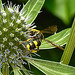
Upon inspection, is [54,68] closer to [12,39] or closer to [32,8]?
[12,39]

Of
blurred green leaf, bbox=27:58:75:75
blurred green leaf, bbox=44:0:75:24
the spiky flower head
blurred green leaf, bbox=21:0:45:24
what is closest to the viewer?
blurred green leaf, bbox=27:58:75:75

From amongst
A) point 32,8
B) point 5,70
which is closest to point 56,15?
point 32,8

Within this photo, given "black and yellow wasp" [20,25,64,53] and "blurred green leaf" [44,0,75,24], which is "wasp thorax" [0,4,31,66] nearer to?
"black and yellow wasp" [20,25,64,53]

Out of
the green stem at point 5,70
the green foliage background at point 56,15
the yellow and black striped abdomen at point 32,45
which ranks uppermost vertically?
the green foliage background at point 56,15

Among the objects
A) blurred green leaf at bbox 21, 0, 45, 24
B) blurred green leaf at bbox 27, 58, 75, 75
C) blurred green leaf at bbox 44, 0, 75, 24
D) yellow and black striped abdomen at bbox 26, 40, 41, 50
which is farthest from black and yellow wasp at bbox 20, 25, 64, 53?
blurred green leaf at bbox 44, 0, 75, 24

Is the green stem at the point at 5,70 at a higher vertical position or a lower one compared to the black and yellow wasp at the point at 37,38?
lower

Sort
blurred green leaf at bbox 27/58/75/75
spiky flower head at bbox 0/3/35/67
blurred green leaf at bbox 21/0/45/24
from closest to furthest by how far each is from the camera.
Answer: blurred green leaf at bbox 27/58/75/75
spiky flower head at bbox 0/3/35/67
blurred green leaf at bbox 21/0/45/24

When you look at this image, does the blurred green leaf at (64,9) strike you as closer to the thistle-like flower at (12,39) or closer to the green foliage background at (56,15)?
the green foliage background at (56,15)

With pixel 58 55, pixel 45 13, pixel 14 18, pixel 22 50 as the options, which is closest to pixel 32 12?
pixel 14 18

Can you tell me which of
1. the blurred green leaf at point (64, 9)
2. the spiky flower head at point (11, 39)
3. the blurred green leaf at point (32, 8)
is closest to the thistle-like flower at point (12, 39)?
the spiky flower head at point (11, 39)
